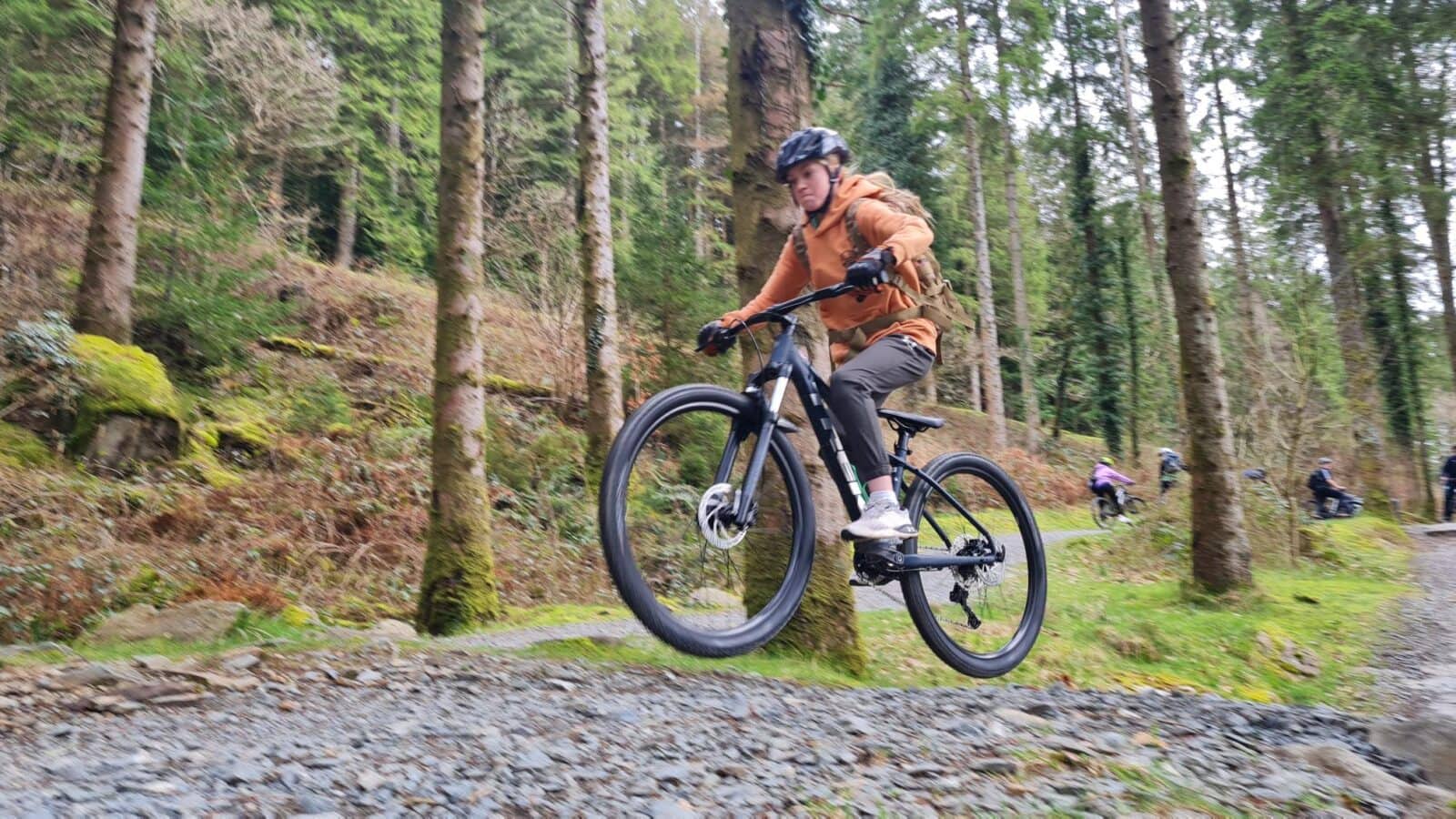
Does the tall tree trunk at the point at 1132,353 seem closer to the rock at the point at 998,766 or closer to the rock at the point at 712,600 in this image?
the rock at the point at 712,600

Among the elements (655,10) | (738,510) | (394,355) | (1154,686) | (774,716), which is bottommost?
(1154,686)

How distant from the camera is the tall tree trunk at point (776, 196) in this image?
502 cm

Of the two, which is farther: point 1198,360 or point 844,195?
point 1198,360

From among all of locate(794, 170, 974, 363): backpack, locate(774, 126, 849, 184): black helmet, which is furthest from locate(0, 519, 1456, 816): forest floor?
locate(774, 126, 849, 184): black helmet

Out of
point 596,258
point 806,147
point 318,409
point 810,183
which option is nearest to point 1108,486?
point 596,258

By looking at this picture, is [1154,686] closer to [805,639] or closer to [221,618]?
[805,639]

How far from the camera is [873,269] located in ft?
Result: 11.6

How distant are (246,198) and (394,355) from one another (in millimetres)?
3994

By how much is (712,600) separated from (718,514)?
2.61 ft

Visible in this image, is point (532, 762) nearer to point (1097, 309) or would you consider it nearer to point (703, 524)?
point (703, 524)

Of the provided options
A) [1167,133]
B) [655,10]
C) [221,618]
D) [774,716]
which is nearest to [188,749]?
[774,716]

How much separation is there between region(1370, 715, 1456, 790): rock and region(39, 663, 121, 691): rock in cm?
543

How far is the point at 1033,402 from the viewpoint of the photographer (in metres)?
28.8

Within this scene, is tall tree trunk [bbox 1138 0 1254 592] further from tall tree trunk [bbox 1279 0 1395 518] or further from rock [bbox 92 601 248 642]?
tall tree trunk [bbox 1279 0 1395 518]
